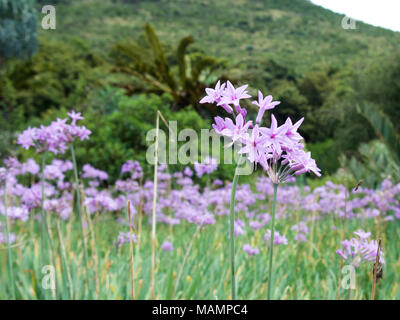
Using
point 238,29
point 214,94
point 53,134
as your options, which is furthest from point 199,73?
point 238,29

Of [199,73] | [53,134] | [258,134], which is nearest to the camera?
[258,134]

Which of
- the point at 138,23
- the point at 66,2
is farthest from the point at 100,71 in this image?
the point at 66,2

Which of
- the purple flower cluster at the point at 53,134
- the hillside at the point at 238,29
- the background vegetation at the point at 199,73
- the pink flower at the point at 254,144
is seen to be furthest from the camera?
the hillside at the point at 238,29

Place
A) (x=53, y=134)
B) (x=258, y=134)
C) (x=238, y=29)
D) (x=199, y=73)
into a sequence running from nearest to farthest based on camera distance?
(x=258, y=134) → (x=53, y=134) → (x=199, y=73) → (x=238, y=29)

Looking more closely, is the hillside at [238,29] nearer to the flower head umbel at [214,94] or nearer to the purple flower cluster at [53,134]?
the purple flower cluster at [53,134]

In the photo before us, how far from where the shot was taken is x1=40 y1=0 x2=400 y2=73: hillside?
76.1 ft

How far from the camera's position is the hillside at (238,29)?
23205 millimetres

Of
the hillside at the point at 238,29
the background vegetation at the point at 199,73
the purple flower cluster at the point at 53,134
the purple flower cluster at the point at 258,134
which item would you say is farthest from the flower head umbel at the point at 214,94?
the hillside at the point at 238,29

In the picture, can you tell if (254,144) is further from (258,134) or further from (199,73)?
(199,73)

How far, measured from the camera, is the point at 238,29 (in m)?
33.9

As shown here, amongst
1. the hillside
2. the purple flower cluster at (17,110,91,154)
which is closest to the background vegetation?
the hillside

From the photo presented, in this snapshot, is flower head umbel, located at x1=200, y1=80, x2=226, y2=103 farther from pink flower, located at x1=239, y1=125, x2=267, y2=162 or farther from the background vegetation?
the background vegetation

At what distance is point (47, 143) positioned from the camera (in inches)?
48.0

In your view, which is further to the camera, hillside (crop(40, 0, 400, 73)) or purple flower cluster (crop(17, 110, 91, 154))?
hillside (crop(40, 0, 400, 73))
